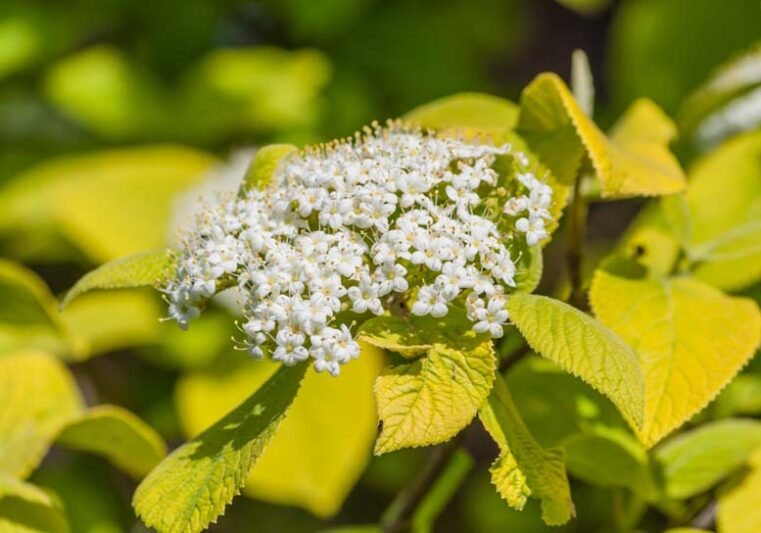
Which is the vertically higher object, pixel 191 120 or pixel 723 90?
pixel 723 90

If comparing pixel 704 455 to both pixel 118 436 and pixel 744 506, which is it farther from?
pixel 118 436

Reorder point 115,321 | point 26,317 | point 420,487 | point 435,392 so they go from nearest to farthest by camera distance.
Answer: point 435,392, point 420,487, point 26,317, point 115,321

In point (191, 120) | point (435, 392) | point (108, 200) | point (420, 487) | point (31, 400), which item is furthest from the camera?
point (191, 120)

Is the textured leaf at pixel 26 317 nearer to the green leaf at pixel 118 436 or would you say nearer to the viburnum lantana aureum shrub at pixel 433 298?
the green leaf at pixel 118 436

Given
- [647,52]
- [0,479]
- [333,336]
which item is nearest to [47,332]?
[0,479]

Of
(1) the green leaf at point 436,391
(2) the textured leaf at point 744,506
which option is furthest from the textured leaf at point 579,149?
(2) the textured leaf at point 744,506

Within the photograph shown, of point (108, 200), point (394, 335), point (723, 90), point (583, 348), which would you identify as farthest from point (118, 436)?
point (723, 90)

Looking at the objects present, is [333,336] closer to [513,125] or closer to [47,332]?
[513,125]
